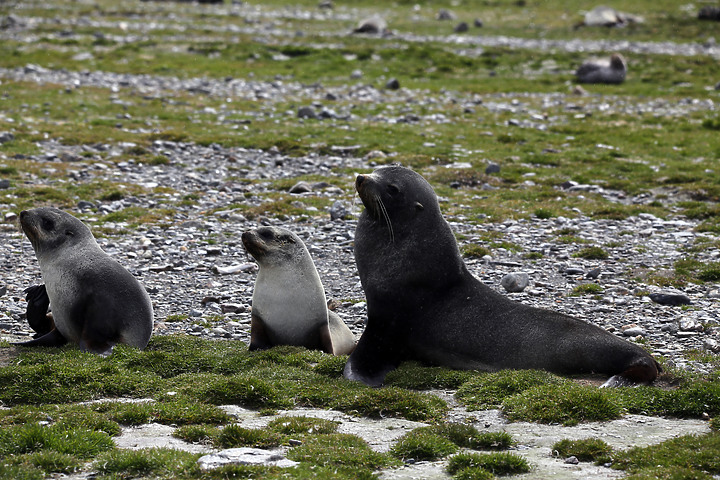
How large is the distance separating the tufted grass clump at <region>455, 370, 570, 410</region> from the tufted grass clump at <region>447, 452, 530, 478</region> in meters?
1.75

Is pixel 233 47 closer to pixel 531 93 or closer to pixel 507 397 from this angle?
pixel 531 93

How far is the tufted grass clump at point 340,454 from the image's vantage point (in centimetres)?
705

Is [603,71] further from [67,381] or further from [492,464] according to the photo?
[492,464]

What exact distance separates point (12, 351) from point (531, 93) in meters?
28.1

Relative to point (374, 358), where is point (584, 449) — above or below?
above

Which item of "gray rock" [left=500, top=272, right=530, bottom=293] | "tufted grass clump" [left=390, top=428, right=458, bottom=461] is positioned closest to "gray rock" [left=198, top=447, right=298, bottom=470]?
"tufted grass clump" [left=390, top=428, right=458, bottom=461]

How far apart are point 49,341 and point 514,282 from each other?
718cm

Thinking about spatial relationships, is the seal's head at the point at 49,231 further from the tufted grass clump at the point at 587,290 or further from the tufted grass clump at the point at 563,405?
the tufted grass clump at the point at 587,290

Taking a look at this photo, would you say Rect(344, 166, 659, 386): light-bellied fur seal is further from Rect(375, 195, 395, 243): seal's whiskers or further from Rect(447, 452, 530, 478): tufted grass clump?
Rect(447, 452, 530, 478): tufted grass clump

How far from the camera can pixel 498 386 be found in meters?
9.27

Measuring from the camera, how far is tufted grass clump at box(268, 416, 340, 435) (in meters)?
7.91

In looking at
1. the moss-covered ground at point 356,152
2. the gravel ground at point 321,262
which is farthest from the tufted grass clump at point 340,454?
the gravel ground at point 321,262

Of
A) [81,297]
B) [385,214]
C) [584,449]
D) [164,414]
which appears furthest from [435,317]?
[81,297]

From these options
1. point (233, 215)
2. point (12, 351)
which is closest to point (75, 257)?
point (12, 351)
